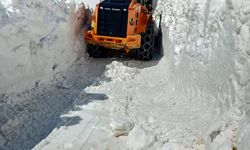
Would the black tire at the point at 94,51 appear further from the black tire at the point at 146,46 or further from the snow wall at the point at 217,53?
the snow wall at the point at 217,53

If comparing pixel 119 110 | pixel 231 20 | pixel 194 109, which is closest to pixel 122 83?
pixel 119 110

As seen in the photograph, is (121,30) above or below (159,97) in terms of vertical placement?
above

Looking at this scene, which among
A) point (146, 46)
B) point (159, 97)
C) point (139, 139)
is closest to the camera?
point (139, 139)

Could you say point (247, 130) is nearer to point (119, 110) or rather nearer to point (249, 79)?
point (249, 79)

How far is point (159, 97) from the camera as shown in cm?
916

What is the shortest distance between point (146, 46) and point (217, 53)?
4.47m

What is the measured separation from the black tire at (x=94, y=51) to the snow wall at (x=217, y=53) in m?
2.33

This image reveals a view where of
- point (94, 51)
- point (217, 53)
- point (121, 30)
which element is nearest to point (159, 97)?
point (217, 53)

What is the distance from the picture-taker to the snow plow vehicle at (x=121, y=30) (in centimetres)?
1146

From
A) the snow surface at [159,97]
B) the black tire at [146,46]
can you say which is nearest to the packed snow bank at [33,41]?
the snow surface at [159,97]

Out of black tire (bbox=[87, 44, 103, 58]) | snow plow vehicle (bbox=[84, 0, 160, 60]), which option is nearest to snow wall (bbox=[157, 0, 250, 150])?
snow plow vehicle (bbox=[84, 0, 160, 60])

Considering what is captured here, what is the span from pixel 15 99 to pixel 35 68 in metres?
1.17

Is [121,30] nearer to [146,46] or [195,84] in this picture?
[146,46]

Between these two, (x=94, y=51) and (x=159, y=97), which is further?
(x=94, y=51)
